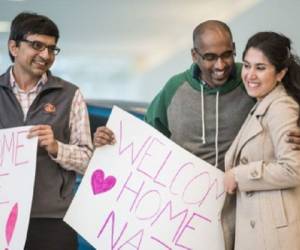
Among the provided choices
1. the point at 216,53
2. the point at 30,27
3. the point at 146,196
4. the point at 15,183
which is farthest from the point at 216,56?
the point at 15,183

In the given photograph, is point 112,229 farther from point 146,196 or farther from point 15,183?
point 15,183

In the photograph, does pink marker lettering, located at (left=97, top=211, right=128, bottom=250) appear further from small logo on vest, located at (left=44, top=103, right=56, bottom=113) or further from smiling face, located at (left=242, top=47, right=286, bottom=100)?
smiling face, located at (left=242, top=47, right=286, bottom=100)

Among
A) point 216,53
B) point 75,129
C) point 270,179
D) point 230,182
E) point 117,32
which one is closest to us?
point 270,179

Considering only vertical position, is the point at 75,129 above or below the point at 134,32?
above

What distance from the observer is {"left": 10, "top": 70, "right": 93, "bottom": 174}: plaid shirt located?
1785mm

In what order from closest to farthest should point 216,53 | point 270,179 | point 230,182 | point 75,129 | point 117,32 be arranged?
point 270,179 < point 230,182 < point 216,53 < point 75,129 < point 117,32

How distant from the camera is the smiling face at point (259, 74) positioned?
5.29ft

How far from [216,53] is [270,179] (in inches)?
18.3

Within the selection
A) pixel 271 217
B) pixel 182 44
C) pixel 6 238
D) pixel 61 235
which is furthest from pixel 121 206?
pixel 182 44

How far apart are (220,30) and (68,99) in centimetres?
57

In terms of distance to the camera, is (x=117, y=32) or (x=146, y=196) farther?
(x=117, y=32)

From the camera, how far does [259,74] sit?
1616mm

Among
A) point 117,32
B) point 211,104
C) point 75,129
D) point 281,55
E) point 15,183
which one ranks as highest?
point 281,55

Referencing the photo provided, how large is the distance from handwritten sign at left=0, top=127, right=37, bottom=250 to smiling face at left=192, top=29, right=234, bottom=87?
2.03 ft
